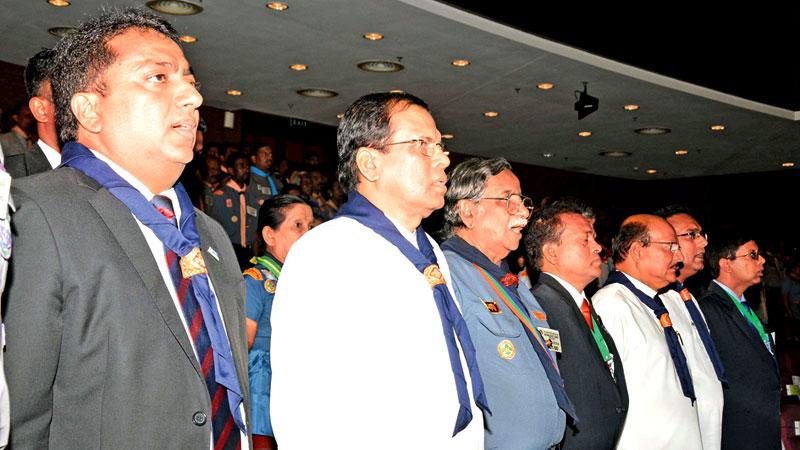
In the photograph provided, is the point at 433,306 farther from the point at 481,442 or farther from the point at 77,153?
the point at 77,153

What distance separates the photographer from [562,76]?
32.1 ft

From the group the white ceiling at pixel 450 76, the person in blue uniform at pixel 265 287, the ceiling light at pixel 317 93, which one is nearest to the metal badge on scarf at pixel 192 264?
the person in blue uniform at pixel 265 287

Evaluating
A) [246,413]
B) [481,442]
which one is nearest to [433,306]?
[481,442]

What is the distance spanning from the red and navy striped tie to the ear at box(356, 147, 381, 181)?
682 mm

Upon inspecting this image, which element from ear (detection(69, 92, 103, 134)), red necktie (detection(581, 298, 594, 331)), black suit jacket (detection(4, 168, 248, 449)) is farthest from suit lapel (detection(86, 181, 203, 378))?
red necktie (detection(581, 298, 594, 331))

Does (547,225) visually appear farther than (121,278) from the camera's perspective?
Yes

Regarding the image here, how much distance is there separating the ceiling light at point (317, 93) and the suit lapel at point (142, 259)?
9352mm

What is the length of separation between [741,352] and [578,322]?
5.21 feet

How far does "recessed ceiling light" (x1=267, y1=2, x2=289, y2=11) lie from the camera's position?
7398mm

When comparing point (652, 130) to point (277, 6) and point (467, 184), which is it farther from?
point (467, 184)

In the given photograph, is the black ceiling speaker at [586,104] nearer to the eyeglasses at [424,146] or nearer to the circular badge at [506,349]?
the circular badge at [506,349]

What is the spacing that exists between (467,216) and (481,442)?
111 cm

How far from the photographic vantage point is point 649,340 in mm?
3564

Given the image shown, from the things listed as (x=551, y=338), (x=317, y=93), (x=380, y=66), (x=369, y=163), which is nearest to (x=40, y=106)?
(x=369, y=163)
